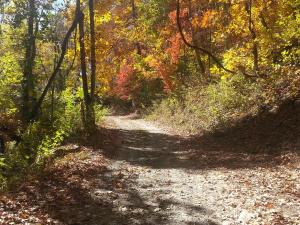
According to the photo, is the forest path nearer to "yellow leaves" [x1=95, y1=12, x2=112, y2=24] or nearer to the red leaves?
"yellow leaves" [x1=95, y1=12, x2=112, y2=24]

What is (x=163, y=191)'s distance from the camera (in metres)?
10.4

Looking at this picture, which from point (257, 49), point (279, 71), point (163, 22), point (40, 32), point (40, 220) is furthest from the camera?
point (163, 22)

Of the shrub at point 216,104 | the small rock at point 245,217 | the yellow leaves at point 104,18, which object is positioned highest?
the yellow leaves at point 104,18

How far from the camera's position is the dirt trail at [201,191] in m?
8.21

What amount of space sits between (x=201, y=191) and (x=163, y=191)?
1026mm

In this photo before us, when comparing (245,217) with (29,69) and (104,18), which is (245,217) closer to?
(29,69)

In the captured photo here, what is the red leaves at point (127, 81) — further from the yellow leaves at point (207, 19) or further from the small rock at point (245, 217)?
the small rock at point (245, 217)

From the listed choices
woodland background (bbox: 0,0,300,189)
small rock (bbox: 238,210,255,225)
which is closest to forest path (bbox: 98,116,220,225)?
small rock (bbox: 238,210,255,225)

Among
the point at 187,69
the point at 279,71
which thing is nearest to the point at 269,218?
the point at 279,71

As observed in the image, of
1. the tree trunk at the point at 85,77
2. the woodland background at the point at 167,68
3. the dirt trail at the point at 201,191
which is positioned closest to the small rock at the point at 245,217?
the dirt trail at the point at 201,191

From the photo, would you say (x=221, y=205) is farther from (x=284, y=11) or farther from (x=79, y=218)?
(x=284, y=11)

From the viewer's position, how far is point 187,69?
31.6 metres

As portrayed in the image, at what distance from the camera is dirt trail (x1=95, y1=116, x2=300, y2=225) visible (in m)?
8.21

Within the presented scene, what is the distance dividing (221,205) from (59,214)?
146 inches
